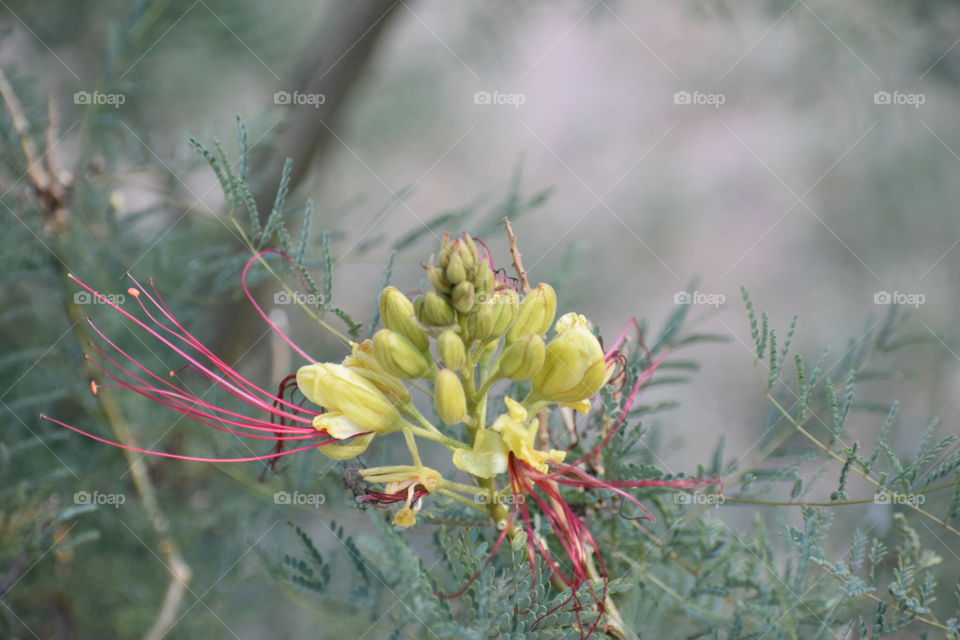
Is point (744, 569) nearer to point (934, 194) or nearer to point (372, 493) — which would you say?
point (372, 493)

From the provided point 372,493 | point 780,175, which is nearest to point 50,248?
point 372,493

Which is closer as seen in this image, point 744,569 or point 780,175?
point 744,569

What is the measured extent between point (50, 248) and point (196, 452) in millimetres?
423

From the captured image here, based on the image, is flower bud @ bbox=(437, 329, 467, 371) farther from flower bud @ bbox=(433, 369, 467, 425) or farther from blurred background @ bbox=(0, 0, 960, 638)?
blurred background @ bbox=(0, 0, 960, 638)

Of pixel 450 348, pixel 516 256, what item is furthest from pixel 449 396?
pixel 516 256

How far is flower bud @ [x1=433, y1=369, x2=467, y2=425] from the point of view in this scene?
74 centimetres

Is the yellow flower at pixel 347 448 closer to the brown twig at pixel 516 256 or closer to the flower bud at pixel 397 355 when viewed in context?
the flower bud at pixel 397 355

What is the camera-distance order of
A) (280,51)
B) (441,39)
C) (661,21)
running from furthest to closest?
(661,21) < (441,39) < (280,51)

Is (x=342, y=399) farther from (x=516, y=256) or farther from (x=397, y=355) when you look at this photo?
(x=516, y=256)

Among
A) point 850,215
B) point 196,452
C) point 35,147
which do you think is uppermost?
point 850,215

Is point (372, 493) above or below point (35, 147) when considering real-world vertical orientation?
below

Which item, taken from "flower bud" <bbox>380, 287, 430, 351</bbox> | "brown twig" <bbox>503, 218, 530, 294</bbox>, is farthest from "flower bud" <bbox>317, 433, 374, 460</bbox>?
"brown twig" <bbox>503, 218, 530, 294</bbox>

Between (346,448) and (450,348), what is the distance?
0.48 ft

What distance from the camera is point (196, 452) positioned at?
143cm
